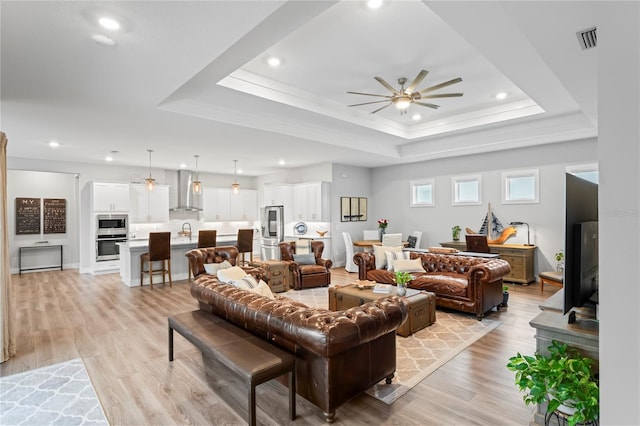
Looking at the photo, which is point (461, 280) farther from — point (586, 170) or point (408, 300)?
point (586, 170)

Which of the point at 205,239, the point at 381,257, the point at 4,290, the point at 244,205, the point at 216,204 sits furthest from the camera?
the point at 244,205

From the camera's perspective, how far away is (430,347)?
11.7 feet

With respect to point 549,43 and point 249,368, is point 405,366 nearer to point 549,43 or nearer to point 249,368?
point 249,368

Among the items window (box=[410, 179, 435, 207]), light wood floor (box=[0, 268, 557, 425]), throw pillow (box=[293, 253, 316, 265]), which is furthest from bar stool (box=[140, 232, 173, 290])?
window (box=[410, 179, 435, 207])

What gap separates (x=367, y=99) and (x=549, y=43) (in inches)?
104

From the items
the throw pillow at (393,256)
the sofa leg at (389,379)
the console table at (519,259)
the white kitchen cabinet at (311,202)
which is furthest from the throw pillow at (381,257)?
the sofa leg at (389,379)

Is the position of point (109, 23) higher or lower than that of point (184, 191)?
higher

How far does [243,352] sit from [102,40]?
2.63m

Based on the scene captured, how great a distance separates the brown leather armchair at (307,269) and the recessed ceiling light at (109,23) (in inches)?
186

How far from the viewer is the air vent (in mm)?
2586

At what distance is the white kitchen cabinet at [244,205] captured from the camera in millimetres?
11164

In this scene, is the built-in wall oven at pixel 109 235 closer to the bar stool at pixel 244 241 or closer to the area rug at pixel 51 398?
the bar stool at pixel 244 241

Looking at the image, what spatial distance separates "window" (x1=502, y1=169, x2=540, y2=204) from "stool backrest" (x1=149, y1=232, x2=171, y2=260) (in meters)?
7.11

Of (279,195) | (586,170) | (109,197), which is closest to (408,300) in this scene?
(586,170)
